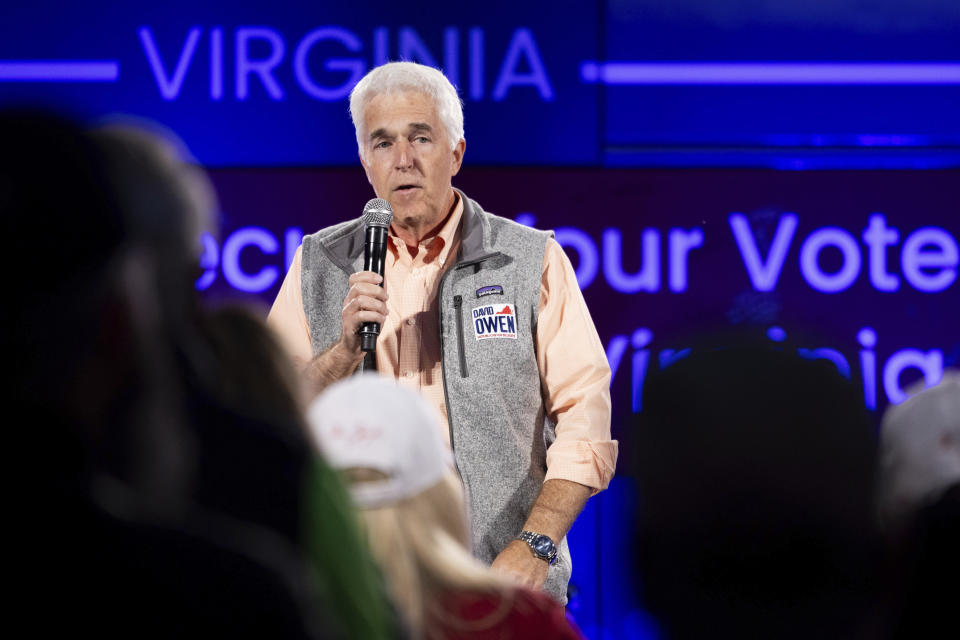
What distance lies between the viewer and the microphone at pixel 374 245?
227cm

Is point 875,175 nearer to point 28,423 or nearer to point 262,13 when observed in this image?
point 262,13

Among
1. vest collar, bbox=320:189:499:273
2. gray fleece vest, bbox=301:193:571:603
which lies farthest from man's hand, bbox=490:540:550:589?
vest collar, bbox=320:189:499:273

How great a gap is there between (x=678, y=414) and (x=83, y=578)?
667mm

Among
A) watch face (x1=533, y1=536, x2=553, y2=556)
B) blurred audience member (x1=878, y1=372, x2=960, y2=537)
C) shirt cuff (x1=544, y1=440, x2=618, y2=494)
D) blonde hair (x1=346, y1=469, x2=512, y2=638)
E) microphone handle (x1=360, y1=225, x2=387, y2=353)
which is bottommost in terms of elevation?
watch face (x1=533, y1=536, x2=553, y2=556)

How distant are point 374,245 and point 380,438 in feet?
4.06

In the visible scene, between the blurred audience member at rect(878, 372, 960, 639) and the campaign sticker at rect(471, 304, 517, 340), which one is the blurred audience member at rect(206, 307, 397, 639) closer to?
the blurred audience member at rect(878, 372, 960, 639)

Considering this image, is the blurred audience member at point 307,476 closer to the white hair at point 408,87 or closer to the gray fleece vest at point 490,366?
the gray fleece vest at point 490,366

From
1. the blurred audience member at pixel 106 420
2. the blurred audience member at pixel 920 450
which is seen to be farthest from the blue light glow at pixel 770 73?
the blurred audience member at pixel 106 420

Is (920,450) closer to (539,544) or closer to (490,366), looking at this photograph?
(539,544)

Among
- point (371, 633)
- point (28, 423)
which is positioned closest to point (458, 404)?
point (371, 633)

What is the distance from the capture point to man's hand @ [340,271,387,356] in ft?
7.43

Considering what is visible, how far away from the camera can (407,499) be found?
1.23m

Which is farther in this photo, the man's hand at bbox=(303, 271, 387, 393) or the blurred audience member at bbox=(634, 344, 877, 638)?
the man's hand at bbox=(303, 271, 387, 393)

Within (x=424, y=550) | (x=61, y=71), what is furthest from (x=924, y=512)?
(x=61, y=71)
